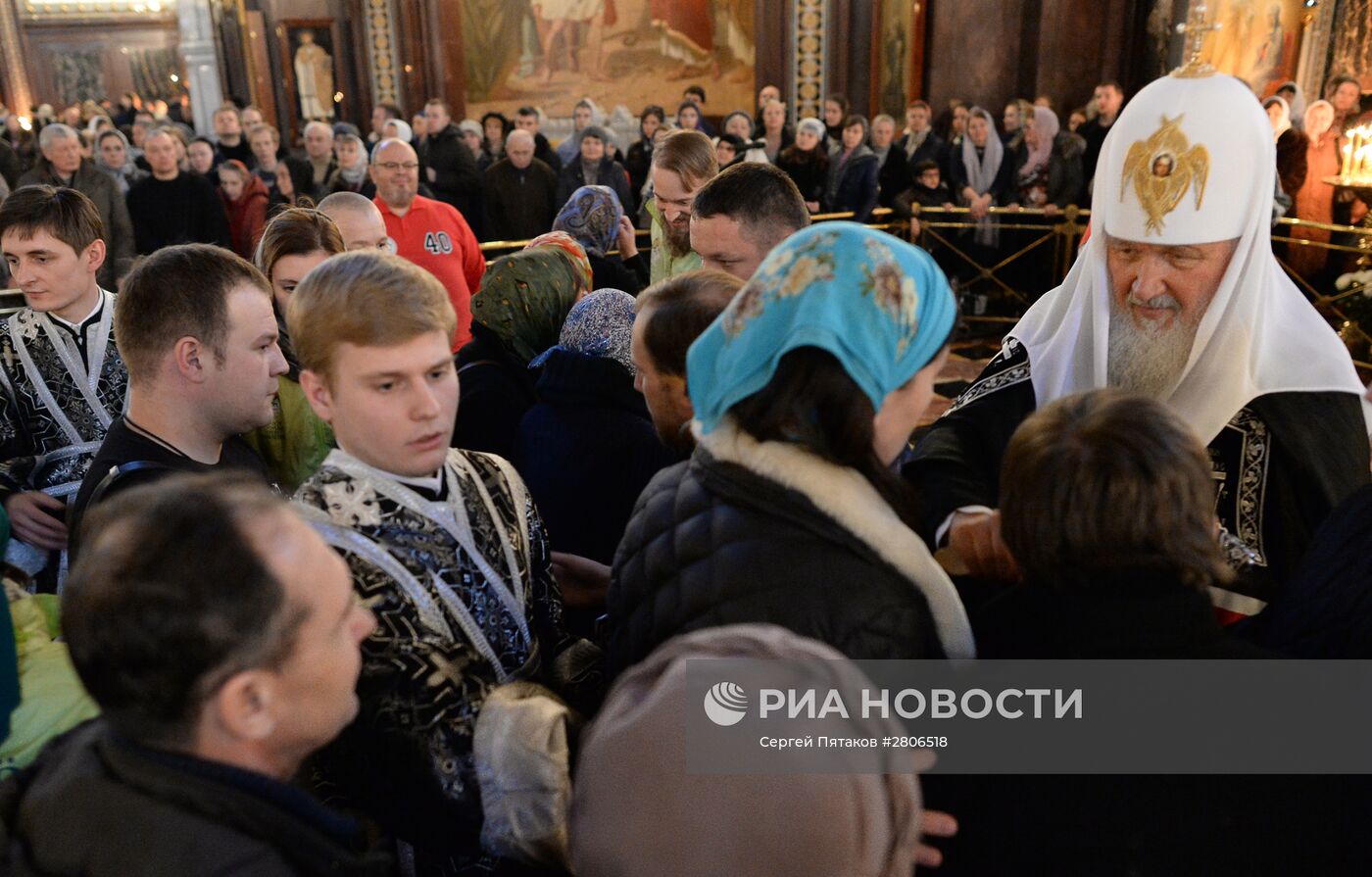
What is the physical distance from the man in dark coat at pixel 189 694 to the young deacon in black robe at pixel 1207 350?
1.36m

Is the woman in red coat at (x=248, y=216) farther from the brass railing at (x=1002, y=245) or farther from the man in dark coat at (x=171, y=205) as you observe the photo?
the brass railing at (x=1002, y=245)

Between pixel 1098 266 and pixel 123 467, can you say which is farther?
pixel 1098 266

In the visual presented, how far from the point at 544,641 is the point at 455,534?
35 centimetres

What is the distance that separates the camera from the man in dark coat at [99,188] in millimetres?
7051

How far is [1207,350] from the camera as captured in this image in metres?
2.35

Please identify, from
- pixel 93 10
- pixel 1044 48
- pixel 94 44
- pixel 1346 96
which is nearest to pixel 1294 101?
pixel 1346 96

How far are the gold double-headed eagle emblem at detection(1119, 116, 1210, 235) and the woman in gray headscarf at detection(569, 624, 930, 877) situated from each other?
169 centimetres

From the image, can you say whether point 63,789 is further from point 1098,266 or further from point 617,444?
point 1098,266

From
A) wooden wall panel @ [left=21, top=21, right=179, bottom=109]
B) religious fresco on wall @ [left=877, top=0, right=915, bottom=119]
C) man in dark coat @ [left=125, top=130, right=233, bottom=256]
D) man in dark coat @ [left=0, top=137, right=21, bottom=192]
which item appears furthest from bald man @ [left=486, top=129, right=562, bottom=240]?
wooden wall panel @ [left=21, top=21, right=179, bottom=109]

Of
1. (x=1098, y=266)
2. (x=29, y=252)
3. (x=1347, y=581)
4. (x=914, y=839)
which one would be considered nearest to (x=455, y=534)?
(x=914, y=839)

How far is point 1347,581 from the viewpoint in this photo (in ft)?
5.36

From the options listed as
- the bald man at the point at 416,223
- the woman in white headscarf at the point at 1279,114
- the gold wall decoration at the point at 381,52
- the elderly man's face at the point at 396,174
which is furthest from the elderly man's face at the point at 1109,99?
the gold wall decoration at the point at 381,52

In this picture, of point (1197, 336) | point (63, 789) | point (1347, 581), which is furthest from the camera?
point (1197, 336)

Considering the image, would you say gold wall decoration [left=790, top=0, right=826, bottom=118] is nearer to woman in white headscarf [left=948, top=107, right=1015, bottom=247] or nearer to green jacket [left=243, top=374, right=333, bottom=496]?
woman in white headscarf [left=948, top=107, right=1015, bottom=247]
